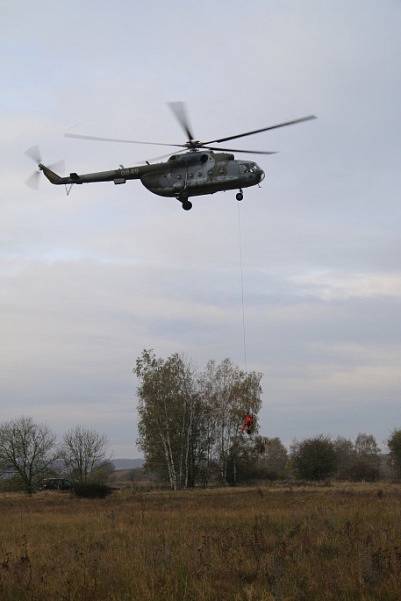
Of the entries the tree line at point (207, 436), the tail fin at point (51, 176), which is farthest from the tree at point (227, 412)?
the tail fin at point (51, 176)

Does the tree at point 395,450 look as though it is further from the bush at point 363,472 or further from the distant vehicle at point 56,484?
the distant vehicle at point 56,484

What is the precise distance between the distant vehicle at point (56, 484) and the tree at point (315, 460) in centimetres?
2182

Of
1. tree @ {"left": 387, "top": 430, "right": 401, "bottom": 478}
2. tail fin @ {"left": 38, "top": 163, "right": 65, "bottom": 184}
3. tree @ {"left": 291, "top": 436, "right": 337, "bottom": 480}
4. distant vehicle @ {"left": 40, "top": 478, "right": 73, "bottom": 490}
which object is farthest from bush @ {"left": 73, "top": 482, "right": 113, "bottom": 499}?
tree @ {"left": 387, "top": 430, "right": 401, "bottom": 478}

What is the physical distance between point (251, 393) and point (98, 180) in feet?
141

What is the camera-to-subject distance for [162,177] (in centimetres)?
2053

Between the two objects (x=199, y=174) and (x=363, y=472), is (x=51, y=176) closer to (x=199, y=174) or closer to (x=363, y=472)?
(x=199, y=174)

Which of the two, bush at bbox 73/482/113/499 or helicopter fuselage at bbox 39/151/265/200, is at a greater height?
helicopter fuselage at bbox 39/151/265/200

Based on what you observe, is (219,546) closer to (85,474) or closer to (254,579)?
(254,579)

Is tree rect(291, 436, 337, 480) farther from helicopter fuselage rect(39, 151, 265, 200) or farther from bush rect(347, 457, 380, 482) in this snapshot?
helicopter fuselage rect(39, 151, 265, 200)

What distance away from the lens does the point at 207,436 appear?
59969 millimetres

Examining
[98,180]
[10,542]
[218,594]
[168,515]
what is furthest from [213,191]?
[218,594]

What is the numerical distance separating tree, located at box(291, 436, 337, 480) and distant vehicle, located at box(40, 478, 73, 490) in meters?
21.8

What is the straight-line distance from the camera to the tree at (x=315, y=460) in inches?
2397

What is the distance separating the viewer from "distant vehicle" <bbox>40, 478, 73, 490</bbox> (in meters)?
52.4
